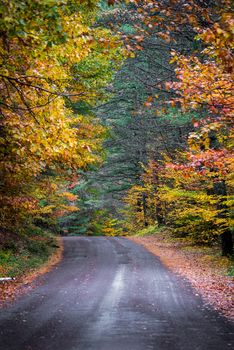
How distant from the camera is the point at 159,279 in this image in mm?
14055

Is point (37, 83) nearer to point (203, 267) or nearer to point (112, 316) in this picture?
point (112, 316)

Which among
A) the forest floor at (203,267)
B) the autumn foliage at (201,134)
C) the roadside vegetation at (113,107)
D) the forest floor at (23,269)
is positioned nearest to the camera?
the roadside vegetation at (113,107)

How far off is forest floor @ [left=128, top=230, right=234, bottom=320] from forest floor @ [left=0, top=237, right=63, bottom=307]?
5300 mm

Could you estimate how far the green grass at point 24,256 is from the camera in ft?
52.7

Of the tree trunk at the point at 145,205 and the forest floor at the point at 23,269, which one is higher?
the tree trunk at the point at 145,205

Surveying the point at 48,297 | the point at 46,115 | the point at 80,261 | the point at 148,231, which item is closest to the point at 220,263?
the point at 80,261

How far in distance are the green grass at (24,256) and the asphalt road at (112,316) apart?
1544 millimetres

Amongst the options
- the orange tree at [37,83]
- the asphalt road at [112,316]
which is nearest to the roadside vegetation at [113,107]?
the orange tree at [37,83]

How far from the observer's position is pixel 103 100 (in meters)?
14.4

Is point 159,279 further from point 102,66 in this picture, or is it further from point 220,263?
point 102,66

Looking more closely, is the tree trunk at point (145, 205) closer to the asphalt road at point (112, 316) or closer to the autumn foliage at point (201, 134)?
the autumn foliage at point (201, 134)

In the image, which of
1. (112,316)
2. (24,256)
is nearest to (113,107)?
(24,256)

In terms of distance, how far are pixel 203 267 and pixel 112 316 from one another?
9.05 metres

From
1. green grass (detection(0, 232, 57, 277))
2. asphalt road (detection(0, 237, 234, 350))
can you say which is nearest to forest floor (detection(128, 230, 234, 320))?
asphalt road (detection(0, 237, 234, 350))
